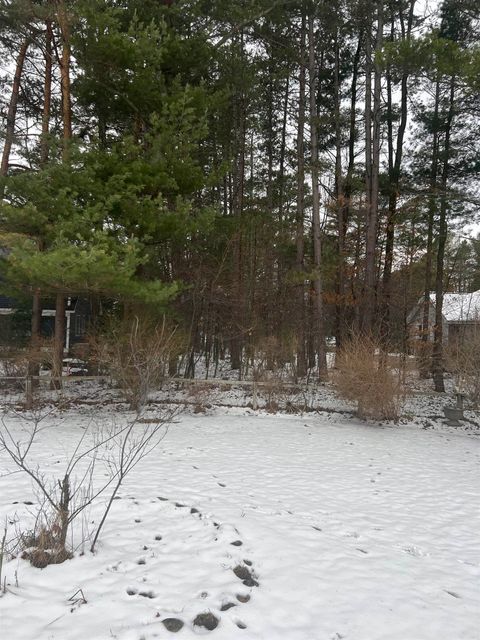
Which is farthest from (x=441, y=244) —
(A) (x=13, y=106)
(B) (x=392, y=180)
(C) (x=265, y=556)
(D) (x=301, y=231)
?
(C) (x=265, y=556)

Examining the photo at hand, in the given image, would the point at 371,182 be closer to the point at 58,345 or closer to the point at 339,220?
the point at 339,220

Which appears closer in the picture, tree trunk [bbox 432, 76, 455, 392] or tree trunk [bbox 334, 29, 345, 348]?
tree trunk [bbox 432, 76, 455, 392]

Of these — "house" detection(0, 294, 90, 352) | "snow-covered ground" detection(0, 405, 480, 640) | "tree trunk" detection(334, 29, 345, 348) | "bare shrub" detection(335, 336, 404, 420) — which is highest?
"tree trunk" detection(334, 29, 345, 348)

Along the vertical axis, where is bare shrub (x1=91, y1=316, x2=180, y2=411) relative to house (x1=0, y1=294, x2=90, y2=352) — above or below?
below

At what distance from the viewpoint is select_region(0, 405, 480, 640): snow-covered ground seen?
117 inches

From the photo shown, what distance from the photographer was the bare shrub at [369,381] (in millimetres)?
11406

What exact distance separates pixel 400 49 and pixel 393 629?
446 inches

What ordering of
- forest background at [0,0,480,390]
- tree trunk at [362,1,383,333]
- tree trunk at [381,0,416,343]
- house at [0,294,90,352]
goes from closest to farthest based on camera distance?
forest background at [0,0,480,390]
tree trunk at [362,1,383,333]
house at [0,294,90,352]
tree trunk at [381,0,416,343]

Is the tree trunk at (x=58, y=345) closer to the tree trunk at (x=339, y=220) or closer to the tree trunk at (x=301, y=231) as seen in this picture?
the tree trunk at (x=301, y=231)

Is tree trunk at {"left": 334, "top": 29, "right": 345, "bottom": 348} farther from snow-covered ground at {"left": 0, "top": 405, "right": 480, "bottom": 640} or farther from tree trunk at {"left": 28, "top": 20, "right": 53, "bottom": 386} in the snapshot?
snow-covered ground at {"left": 0, "top": 405, "right": 480, "bottom": 640}

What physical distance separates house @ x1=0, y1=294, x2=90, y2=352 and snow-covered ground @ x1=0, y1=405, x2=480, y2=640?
28.4 ft

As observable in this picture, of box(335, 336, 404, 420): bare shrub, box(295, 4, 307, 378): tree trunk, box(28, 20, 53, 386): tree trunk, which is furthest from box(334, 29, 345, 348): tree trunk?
box(28, 20, 53, 386): tree trunk

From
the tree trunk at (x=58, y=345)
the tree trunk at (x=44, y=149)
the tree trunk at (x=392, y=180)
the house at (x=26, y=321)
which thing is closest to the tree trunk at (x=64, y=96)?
the tree trunk at (x=58, y=345)

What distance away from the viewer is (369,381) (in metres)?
11.4
